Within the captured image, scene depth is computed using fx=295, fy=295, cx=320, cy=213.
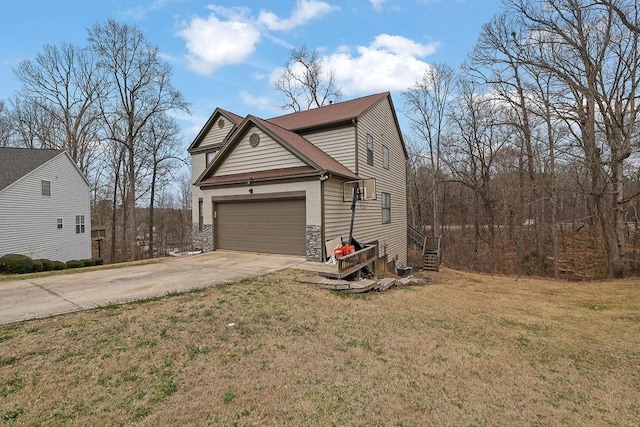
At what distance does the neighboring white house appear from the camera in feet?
57.0

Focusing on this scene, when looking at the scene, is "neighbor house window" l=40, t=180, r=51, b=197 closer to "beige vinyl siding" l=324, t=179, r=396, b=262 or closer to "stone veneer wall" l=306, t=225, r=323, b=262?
"stone veneer wall" l=306, t=225, r=323, b=262

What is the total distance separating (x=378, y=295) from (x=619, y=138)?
12.3 metres

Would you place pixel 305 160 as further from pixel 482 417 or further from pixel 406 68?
pixel 406 68

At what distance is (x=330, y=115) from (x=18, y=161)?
20355 millimetres

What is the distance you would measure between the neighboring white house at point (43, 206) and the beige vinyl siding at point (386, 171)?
806 inches

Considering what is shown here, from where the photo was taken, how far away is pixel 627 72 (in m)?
11.8

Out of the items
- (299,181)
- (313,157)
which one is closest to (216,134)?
(313,157)

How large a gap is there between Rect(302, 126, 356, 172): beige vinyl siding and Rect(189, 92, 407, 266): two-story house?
40 millimetres

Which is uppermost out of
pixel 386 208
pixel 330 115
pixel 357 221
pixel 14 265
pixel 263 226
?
pixel 330 115

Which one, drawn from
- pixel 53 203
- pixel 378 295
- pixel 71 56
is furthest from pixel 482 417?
pixel 71 56

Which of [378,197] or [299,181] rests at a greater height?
[299,181]

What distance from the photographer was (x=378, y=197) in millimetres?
14312

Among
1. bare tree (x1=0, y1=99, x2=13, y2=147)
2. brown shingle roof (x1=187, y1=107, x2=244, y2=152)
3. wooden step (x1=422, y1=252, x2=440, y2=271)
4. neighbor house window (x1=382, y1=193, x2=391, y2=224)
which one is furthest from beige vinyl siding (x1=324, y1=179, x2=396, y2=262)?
bare tree (x1=0, y1=99, x2=13, y2=147)

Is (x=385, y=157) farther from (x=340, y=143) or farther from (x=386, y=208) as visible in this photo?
(x=340, y=143)
